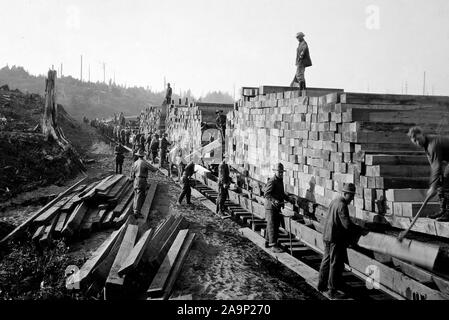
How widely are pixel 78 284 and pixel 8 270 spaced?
1856mm

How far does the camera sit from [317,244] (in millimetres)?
6188

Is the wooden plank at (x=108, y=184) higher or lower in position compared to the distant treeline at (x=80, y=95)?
lower

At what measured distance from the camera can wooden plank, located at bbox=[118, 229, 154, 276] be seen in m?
4.83

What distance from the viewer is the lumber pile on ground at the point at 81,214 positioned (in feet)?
23.1

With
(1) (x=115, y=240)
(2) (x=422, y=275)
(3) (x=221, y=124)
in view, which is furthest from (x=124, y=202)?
(2) (x=422, y=275)

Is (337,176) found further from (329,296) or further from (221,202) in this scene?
(221,202)

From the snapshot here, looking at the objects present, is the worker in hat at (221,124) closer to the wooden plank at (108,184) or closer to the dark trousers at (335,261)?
the wooden plank at (108,184)

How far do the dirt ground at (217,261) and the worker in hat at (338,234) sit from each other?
0.64 m

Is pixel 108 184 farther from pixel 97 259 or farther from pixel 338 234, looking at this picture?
pixel 338 234

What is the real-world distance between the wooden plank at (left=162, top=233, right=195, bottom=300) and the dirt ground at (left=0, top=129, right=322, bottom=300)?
0.13 metres

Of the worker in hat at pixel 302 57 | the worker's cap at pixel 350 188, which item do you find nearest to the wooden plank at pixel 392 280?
the worker's cap at pixel 350 188

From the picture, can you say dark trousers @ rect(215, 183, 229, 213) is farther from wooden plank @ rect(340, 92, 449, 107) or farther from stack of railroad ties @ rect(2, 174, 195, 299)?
wooden plank @ rect(340, 92, 449, 107)

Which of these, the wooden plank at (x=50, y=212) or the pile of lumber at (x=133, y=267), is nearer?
the pile of lumber at (x=133, y=267)

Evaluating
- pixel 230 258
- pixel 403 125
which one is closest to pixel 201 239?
pixel 230 258
